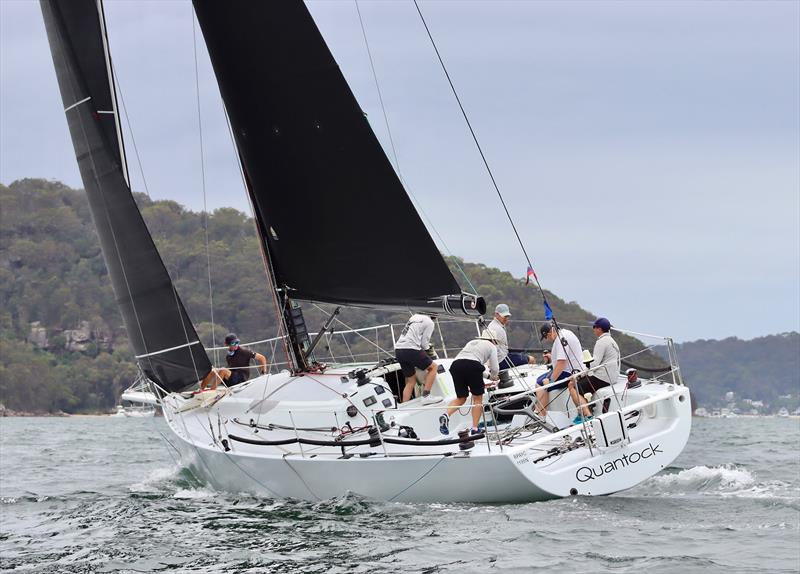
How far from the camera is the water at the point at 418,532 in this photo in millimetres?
7734

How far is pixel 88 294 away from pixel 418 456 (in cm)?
8207

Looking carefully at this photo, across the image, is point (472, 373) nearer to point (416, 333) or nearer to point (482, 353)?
point (482, 353)

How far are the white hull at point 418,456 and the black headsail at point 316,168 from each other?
1.19 metres

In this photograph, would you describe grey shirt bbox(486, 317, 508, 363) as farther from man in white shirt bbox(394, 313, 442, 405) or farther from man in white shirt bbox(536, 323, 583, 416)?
man in white shirt bbox(536, 323, 583, 416)

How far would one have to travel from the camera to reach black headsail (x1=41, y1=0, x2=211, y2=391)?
41.4 feet

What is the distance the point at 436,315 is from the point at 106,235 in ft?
14.3

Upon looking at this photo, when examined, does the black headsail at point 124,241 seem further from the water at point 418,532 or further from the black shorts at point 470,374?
the black shorts at point 470,374

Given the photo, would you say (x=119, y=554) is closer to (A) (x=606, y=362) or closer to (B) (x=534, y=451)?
(B) (x=534, y=451)

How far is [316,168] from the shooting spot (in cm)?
1142

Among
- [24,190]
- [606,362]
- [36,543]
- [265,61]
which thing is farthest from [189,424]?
[24,190]

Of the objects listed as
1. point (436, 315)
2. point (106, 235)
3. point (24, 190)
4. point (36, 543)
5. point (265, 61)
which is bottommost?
point (36, 543)

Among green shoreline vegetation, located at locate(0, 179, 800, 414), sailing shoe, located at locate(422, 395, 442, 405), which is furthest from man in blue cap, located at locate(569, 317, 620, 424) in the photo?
green shoreline vegetation, located at locate(0, 179, 800, 414)

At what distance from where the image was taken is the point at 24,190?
104438mm

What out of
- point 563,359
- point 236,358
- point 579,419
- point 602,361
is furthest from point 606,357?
point 236,358
